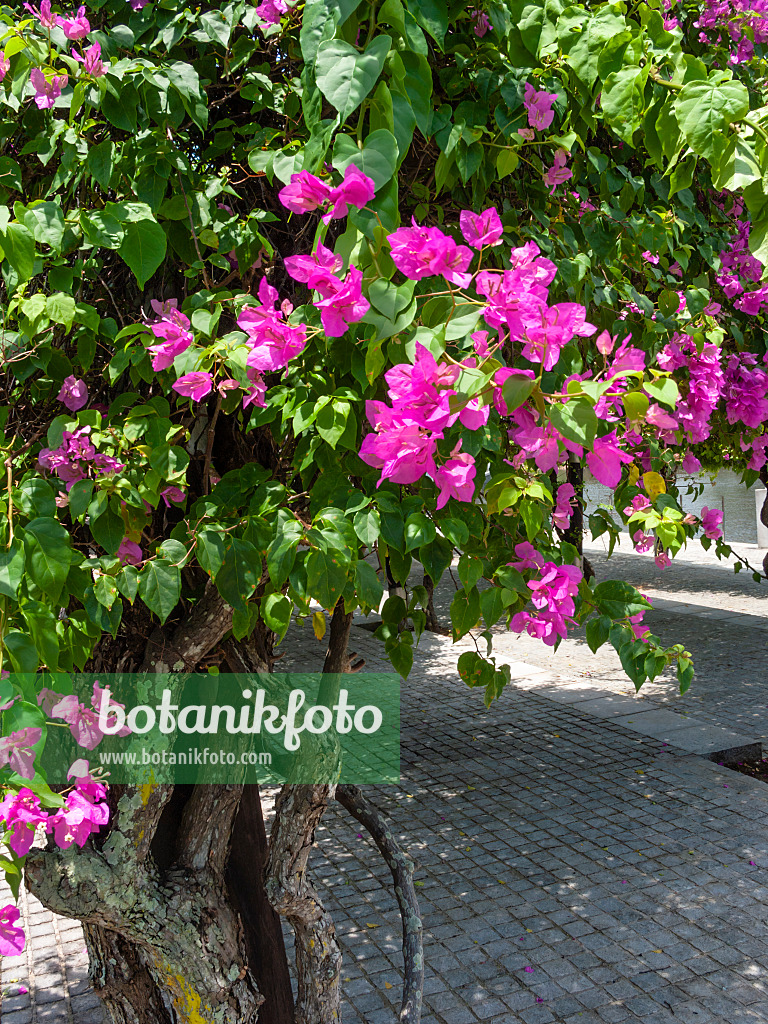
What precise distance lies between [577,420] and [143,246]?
929 millimetres

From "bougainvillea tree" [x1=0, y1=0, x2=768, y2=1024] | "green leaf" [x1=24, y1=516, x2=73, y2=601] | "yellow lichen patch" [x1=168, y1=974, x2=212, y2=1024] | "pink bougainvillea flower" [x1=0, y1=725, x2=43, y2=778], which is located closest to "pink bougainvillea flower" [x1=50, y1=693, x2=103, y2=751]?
"bougainvillea tree" [x1=0, y1=0, x2=768, y2=1024]

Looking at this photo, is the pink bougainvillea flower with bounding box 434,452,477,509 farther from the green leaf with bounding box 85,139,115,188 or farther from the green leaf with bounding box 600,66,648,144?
the green leaf with bounding box 85,139,115,188

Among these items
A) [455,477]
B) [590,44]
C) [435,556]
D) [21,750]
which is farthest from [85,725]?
[590,44]

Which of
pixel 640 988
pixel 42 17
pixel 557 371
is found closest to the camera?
pixel 42 17

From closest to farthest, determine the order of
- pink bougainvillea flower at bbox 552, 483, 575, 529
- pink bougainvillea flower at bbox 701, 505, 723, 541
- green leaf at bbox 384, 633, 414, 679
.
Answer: pink bougainvillea flower at bbox 552, 483, 575, 529, green leaf at bbox 384, 633, 414, 679, pink bougainvillea flower at bbox 701, 505, 723, 541

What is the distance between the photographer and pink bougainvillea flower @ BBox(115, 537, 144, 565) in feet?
6.01

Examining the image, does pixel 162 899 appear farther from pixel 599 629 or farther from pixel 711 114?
pixel 711 114

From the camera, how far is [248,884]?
2881 mm

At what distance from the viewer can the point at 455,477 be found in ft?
4.06

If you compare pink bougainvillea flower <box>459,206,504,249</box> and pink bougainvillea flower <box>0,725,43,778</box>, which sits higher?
pink bougainvillea flower <box>459,206,504,249</box>

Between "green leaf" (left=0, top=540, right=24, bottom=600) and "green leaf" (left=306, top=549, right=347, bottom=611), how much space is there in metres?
0.44

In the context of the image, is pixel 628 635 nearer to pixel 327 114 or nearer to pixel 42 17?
pixel 327 114

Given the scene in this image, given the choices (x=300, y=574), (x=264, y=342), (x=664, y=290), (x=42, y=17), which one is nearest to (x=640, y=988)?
(x=664, y=290)

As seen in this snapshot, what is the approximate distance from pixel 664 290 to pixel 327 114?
1.07 meters
